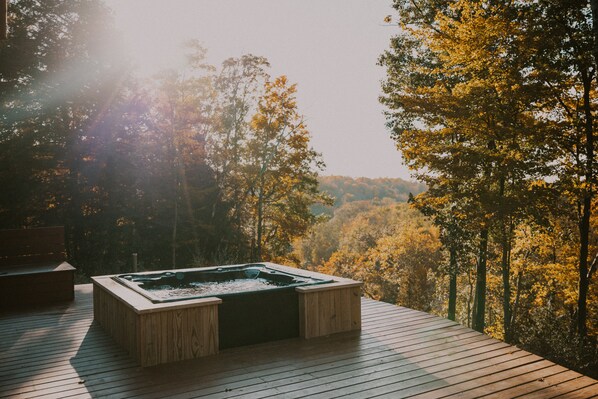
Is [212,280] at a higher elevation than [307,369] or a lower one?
higher

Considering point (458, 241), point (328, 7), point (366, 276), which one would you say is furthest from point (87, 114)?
point (366, 276)

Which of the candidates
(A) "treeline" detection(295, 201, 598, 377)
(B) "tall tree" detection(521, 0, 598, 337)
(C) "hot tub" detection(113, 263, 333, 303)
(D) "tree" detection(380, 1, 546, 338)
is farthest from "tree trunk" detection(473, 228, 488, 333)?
(C) "hot tub" detection(113, 263, 333, 303)

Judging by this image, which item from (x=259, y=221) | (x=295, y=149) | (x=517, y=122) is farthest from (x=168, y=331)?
(x=295, y=149)

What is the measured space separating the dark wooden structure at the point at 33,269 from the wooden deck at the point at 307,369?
128cm

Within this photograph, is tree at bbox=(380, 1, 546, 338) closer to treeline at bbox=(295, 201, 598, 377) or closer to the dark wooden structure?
treeline at bbox=(295, 201, 598, 377)

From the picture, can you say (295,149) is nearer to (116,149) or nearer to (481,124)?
(116,149)

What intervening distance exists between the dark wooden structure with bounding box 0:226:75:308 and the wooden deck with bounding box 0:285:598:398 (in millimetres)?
1276

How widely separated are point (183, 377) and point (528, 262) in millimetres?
13213

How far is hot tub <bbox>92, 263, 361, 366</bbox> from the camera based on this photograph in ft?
12.7

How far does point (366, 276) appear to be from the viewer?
2534 cm

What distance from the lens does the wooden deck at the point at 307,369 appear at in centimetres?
325

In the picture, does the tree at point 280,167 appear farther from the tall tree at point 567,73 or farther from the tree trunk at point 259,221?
the tall tree at point 567,73

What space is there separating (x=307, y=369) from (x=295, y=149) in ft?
37.4

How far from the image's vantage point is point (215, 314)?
4.11 meters
